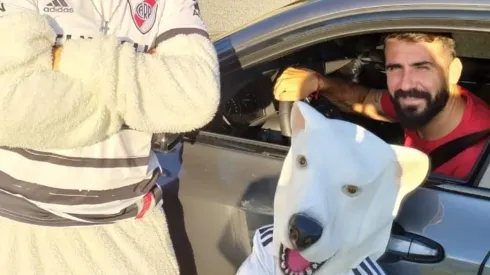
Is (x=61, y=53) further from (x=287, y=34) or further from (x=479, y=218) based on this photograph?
(x=479, y=218)

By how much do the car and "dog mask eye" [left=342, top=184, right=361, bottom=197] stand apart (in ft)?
1.37

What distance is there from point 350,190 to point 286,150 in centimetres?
68

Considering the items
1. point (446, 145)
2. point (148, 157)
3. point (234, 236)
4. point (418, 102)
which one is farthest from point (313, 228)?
point (418, 102)

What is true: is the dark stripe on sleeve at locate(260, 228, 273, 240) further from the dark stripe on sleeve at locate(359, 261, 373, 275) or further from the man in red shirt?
the man in red shirt

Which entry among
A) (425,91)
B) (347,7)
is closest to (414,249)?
(347,7)

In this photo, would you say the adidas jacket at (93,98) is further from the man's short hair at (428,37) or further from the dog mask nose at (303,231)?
the man's short hair at (428,37)

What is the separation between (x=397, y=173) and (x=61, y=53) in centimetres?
73

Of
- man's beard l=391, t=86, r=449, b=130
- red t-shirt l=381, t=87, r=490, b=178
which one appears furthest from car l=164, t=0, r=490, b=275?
man's beard l=391, t=86, r=449, b=130

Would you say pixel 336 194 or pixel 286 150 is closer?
Result: pixel 336 194

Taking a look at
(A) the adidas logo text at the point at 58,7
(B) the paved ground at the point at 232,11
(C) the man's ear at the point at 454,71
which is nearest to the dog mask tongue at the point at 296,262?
(A) the adidas logo text at the point at 58,7

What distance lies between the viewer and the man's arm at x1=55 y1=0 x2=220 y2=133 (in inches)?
53.4

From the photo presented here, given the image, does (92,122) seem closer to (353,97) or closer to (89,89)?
(89,89)

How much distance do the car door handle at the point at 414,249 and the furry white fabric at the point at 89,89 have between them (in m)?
0.65

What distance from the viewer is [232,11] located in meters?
7.33
